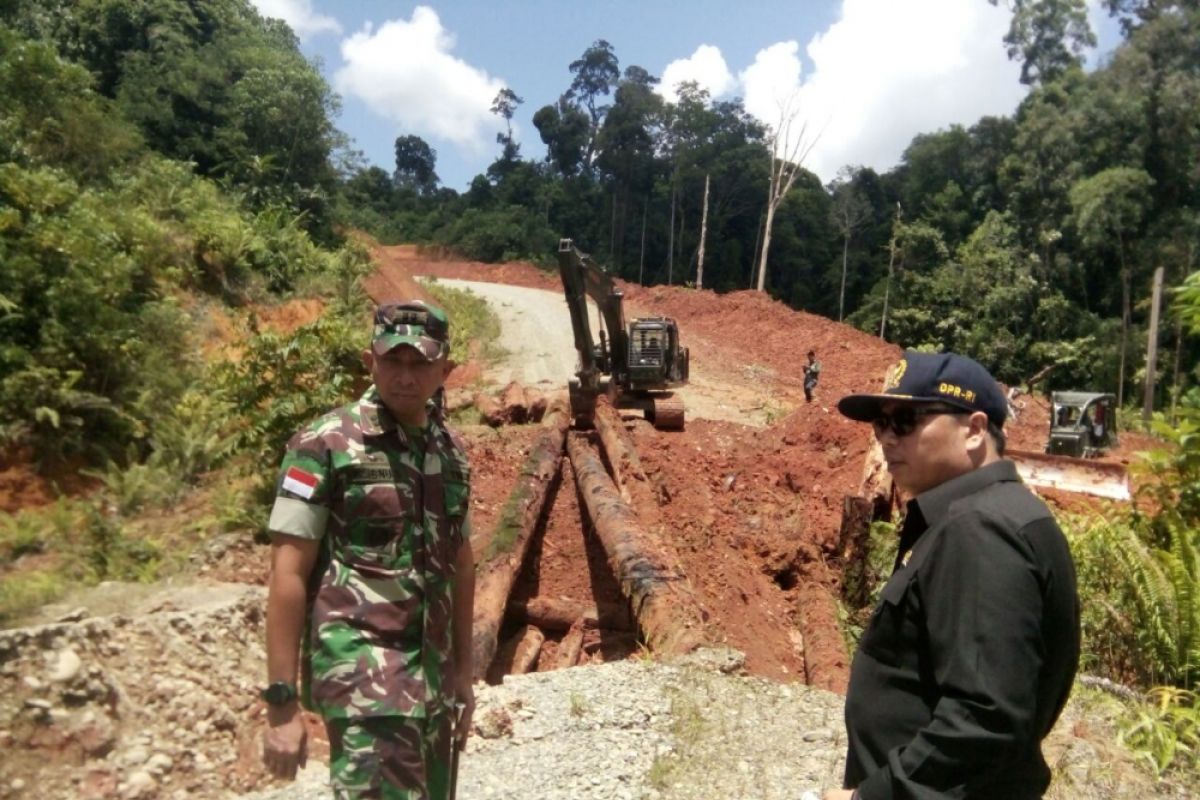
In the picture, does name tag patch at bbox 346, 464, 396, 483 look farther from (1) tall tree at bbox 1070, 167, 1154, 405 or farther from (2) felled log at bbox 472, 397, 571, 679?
(1) tall tree at bbox 1070, 167, 1154, 405

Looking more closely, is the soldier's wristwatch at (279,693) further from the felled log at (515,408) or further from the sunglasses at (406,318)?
the felled log at (515,408)

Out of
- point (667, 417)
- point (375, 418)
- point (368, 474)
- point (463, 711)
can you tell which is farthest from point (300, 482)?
point (667, 417)

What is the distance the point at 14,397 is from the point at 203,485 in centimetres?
219

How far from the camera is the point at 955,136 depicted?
1544 inches

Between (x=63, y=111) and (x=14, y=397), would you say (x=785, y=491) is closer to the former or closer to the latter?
(x=14, y=397)

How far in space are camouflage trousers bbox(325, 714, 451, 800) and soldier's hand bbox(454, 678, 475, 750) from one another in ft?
0.72

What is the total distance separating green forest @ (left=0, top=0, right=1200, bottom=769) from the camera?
909 centimetres

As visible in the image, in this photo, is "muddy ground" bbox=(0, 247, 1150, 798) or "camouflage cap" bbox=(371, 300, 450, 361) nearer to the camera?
"camouflage cap" bbox=(371, 300, 450, 361)

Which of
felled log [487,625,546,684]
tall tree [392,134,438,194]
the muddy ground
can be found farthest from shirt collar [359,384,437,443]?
tall tree [392,134,438,194]

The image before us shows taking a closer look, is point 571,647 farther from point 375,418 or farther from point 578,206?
point 578,206

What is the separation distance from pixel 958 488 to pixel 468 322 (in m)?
26.1

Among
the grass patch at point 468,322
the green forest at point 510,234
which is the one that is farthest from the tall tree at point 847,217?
the grass patch at point 468,322

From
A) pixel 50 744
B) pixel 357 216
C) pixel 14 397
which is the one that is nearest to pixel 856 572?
pixel 50 744

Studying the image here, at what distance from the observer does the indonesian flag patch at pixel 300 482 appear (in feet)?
9.00
